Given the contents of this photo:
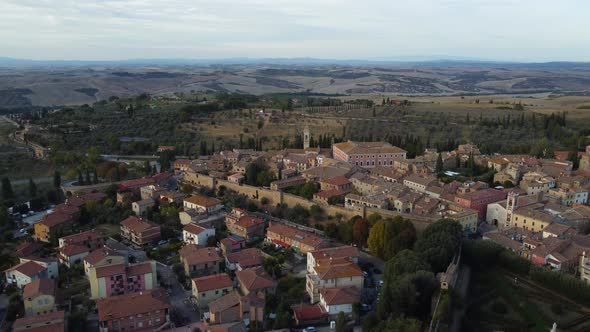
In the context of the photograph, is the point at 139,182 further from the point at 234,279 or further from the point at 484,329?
the point at 484,329

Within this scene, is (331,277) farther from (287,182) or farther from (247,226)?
(287,182)

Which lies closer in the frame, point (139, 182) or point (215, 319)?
point (215, 319)

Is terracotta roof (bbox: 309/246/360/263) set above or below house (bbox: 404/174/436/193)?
below

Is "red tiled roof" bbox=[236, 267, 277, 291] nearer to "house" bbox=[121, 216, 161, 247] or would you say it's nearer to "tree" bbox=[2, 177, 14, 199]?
"house" bbox=[121, 216, 161, 247]

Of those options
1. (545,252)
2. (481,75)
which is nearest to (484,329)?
(545,252)

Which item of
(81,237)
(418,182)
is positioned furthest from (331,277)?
(81,237)

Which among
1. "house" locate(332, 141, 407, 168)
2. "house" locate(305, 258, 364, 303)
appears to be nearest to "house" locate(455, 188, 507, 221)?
"house" locate(305, 258, 364, 303)

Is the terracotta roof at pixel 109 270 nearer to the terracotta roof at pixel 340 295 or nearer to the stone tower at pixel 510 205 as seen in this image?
the terracotta roof at pixel 340 295
